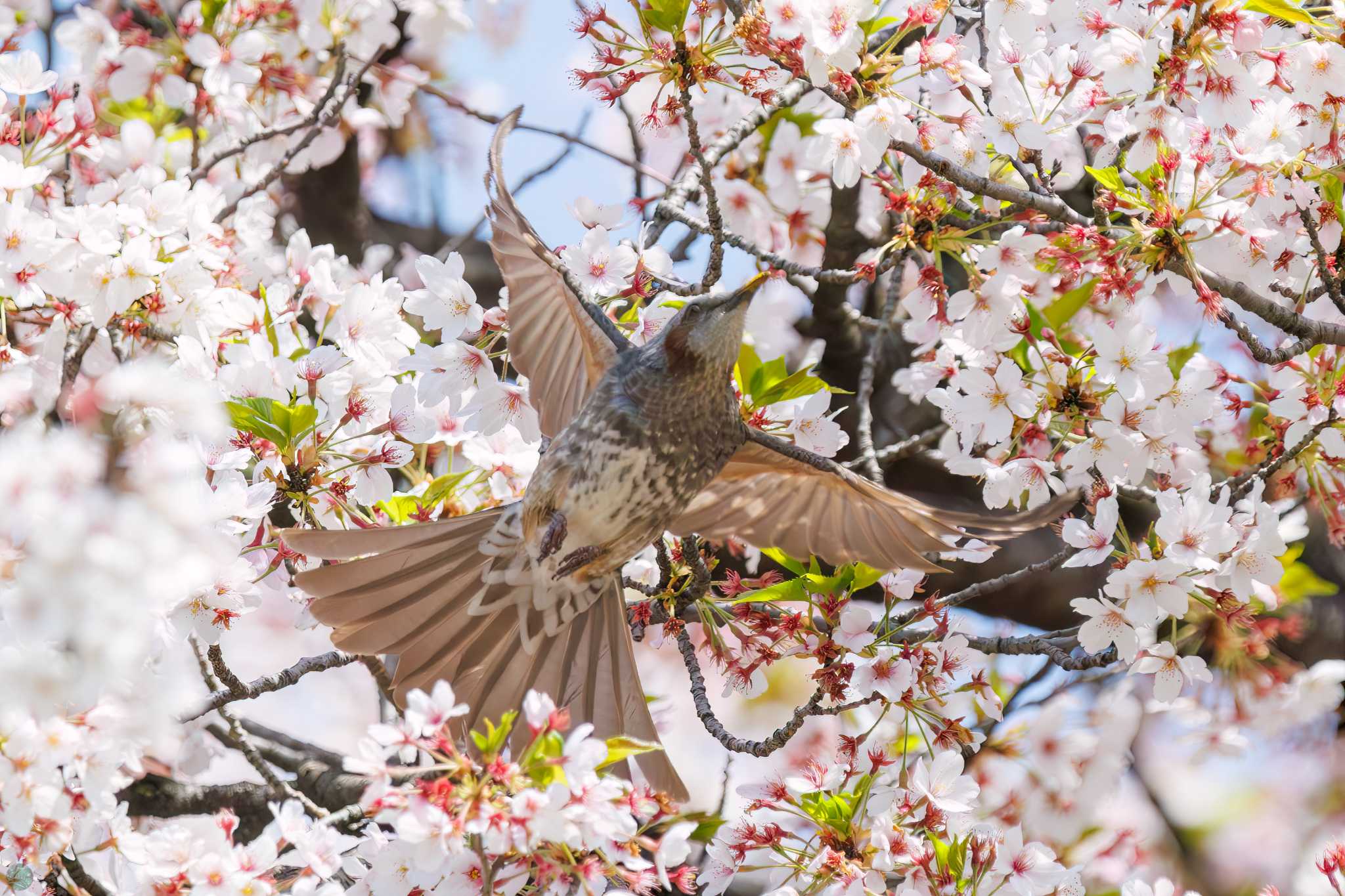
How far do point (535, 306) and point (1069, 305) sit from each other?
3.43 ft

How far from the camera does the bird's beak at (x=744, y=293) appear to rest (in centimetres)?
233

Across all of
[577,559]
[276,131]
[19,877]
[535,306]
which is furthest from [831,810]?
[276,131]

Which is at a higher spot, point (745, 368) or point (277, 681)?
point (745, 368)

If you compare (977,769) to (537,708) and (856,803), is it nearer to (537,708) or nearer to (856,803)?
(856,803)

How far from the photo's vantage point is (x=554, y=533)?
251cm

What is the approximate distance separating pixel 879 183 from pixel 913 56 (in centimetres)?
26

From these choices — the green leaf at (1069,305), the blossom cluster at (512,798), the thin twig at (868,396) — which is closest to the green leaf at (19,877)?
the blossom cluster at (512,798)

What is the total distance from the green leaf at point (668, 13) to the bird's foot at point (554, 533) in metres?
0.96

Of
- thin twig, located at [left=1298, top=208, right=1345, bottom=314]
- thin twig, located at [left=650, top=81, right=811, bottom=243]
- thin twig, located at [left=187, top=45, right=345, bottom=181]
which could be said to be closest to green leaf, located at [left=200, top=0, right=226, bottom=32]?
thin twig, located at [left=187, top=45, right=345, bottom=181]

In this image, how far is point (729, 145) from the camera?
272 centimetres

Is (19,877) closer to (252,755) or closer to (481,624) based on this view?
(252,755)

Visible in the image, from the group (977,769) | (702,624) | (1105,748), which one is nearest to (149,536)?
(702,624)

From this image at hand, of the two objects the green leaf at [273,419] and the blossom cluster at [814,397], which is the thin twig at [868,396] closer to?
the blossom cluster at [814,397]

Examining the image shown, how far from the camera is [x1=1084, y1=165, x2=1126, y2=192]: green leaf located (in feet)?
7.42
